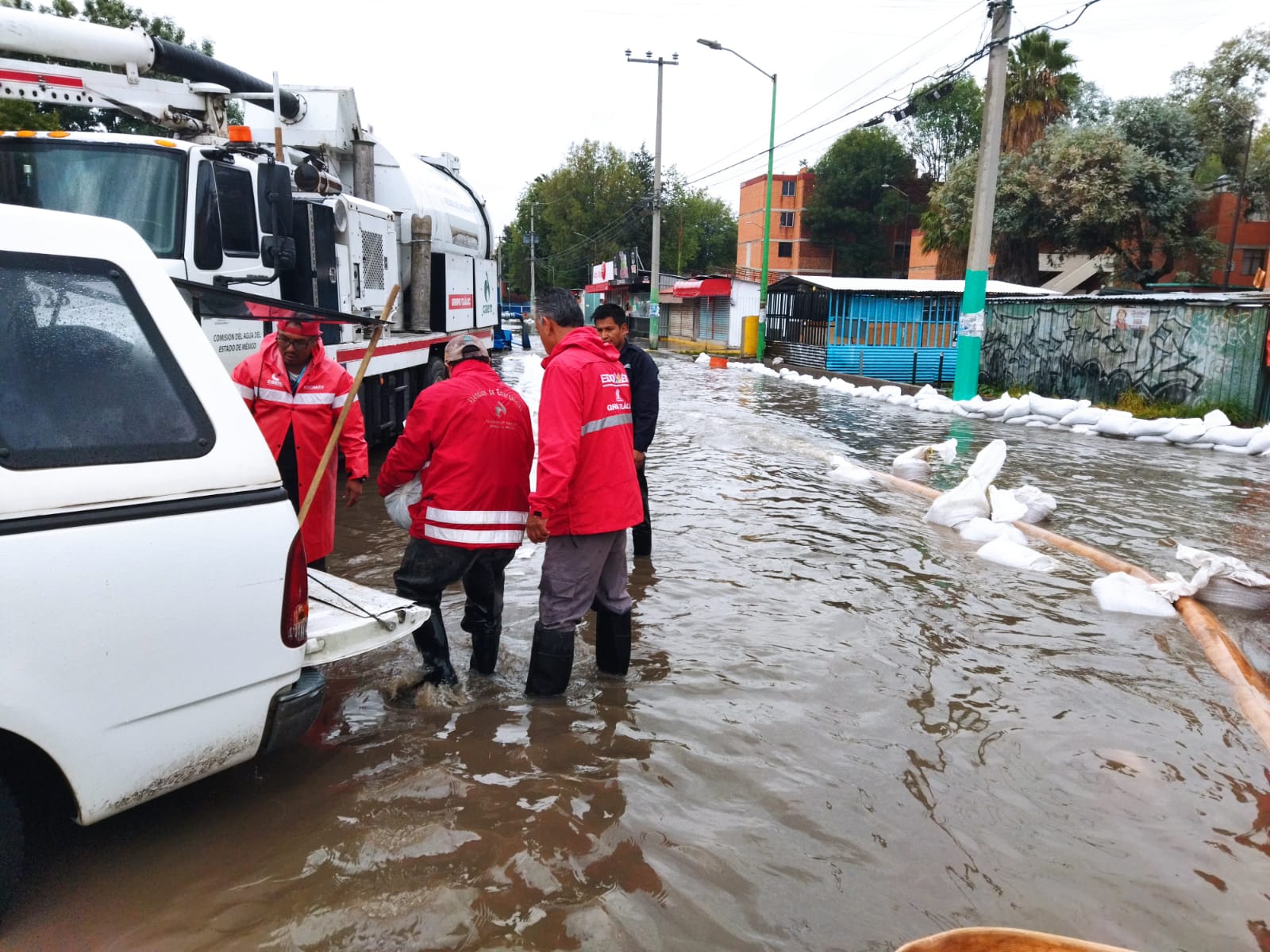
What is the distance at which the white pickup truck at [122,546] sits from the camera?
2258 mm

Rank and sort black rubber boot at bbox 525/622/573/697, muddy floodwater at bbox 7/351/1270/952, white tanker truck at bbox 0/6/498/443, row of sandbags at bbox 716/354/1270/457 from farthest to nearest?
row of sandbags at bbox 716/354/1270/457, white tanker truck at bbox 0/6/498/443, black rubber boot at bbox 525/622/573/697, muddy floodwater at bbox 7/351/1270/952

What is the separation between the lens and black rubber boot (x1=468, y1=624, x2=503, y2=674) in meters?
4.36

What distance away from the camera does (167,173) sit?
20.3 ft

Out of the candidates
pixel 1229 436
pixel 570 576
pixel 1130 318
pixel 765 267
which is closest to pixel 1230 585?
pixel 570 576

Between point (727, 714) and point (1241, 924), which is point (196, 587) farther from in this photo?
point (1241, 924)

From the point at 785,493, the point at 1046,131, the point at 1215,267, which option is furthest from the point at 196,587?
the point at 1215,267

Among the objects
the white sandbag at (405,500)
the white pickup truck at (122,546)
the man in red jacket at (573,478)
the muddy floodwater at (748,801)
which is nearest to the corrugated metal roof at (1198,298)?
the muddy floodwater at (748,801)

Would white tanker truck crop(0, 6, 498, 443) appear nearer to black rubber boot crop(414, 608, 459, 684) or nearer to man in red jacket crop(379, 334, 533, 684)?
man in red jacket crop(379, 334, 533, 684)

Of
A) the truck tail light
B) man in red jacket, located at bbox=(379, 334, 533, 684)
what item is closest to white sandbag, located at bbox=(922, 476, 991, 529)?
man in red jacket, located at bbox=(379, 334, 533, 684)

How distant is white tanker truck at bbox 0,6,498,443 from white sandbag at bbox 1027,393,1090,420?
31.2ft

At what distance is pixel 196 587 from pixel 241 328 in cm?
462

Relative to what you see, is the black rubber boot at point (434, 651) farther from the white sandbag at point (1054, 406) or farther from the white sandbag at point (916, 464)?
the white sandbag at point (1054, 406)

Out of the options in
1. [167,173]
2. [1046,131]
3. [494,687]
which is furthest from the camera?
[1046,131]

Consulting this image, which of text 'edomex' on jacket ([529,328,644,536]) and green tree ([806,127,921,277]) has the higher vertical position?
green tree ([806,127,921,277])
